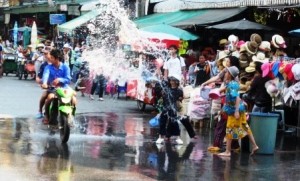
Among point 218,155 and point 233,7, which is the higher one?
point 233,7

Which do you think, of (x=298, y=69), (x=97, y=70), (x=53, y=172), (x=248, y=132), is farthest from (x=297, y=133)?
(x=97, y=70)

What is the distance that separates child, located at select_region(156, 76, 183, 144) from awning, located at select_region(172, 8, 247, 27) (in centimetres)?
810

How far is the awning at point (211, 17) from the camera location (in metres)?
20.8

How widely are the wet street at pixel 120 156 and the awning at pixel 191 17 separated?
247 inches

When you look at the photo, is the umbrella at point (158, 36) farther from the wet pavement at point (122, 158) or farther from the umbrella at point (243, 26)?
the wet pavement at point (122, 158)

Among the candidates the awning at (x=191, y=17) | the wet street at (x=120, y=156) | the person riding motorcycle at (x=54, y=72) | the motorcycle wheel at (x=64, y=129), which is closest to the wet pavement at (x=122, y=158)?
the wet street at (x=120, y=156)

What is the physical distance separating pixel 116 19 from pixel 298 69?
11.8m

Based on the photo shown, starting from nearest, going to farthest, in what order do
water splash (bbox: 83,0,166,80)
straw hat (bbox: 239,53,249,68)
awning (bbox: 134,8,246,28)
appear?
straw hat (bbox: 239,53,249,68) < water splash (bbox: 83,0,166,80) < awning (bbox: 134,8,246,28)

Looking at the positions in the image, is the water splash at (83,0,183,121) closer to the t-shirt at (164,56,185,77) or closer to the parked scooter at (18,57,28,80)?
the t-shirt at (164,56,185,77)

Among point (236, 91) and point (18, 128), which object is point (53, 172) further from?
point (18, 128)

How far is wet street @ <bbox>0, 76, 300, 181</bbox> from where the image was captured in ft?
30.7

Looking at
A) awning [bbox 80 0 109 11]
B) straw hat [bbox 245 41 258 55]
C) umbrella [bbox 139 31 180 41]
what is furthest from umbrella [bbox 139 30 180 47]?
awning [bbox 80 0 109 11]

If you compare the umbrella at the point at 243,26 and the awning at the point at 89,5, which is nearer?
the umbrella at the point at 243,26

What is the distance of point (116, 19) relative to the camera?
80.2ft
